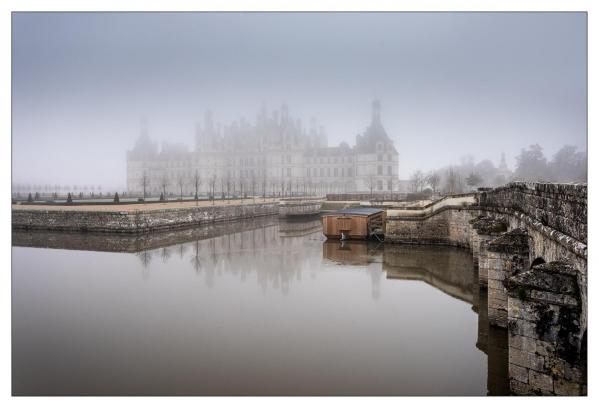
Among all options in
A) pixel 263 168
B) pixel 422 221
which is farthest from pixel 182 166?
pixel 422 221

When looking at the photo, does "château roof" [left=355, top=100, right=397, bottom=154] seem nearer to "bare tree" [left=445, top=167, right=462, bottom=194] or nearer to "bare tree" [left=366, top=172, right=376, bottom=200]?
"bare tree" [left=366, top=172, right=376, bottom=200]

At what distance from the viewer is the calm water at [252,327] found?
6422mm

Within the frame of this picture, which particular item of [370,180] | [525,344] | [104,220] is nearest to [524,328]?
[525,344]

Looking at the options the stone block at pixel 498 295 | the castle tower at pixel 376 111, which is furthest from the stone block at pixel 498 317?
the castle tower at pixel 376 111

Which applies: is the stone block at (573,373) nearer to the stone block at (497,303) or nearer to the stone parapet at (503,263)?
the stone parapet at (503,263)

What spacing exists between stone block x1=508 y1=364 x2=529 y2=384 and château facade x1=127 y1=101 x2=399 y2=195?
7623 cm

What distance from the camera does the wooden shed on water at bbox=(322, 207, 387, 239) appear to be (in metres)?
21.9

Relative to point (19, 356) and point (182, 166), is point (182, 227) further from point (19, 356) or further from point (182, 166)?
point (182, 166)

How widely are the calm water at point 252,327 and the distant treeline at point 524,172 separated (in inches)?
148

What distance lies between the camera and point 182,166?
295ft

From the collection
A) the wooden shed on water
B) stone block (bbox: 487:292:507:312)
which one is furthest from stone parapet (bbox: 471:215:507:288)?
the wooden shed on water

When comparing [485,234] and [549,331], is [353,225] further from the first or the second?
[549,331]

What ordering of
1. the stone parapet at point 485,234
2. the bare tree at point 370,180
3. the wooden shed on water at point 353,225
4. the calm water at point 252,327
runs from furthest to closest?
the bare tree at point 370,180
the wooden shed on water at point 353,225
the stone parapet at point 485,234
the calm water at point 252,327

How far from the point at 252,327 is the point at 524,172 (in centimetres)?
3947
